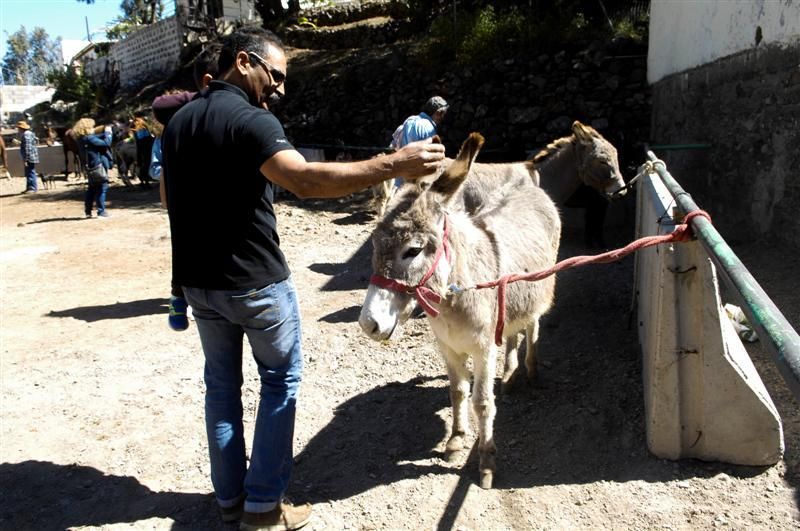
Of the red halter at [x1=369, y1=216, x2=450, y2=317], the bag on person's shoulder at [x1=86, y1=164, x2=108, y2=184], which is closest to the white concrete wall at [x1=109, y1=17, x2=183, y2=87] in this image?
the bag on person's shoulder at [x1=86, y1=164, x2=108, y2=184]

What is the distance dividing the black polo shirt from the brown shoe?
3.74 ft

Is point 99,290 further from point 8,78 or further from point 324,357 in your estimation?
point 8,78

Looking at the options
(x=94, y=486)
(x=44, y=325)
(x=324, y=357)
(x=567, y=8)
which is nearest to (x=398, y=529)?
(x=94, y=486)

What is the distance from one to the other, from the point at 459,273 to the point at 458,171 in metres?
0.56

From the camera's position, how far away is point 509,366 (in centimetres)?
425

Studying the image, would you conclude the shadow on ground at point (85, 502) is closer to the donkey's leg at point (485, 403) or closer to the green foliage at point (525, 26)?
the donkey's leg at point (485, 403)

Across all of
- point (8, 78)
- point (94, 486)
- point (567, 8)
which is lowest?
point (94, 486)

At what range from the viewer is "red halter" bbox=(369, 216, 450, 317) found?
2.67 meters

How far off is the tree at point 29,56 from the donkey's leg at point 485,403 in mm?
89943

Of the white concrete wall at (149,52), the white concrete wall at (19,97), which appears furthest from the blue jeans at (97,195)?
the white concrete wall at (19,97)

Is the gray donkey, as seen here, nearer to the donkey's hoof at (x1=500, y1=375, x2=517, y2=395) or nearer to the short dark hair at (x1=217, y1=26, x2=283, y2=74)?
the donkey's hoof at (x1=500, y1=375, x2=517, y2=395)

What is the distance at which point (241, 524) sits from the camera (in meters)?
2.83

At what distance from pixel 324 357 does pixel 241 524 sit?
216cm

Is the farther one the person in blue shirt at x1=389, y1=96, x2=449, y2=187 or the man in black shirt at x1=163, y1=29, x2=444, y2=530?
the person in blue shirt at x1=389, y1=96, x2=449, y2=187
